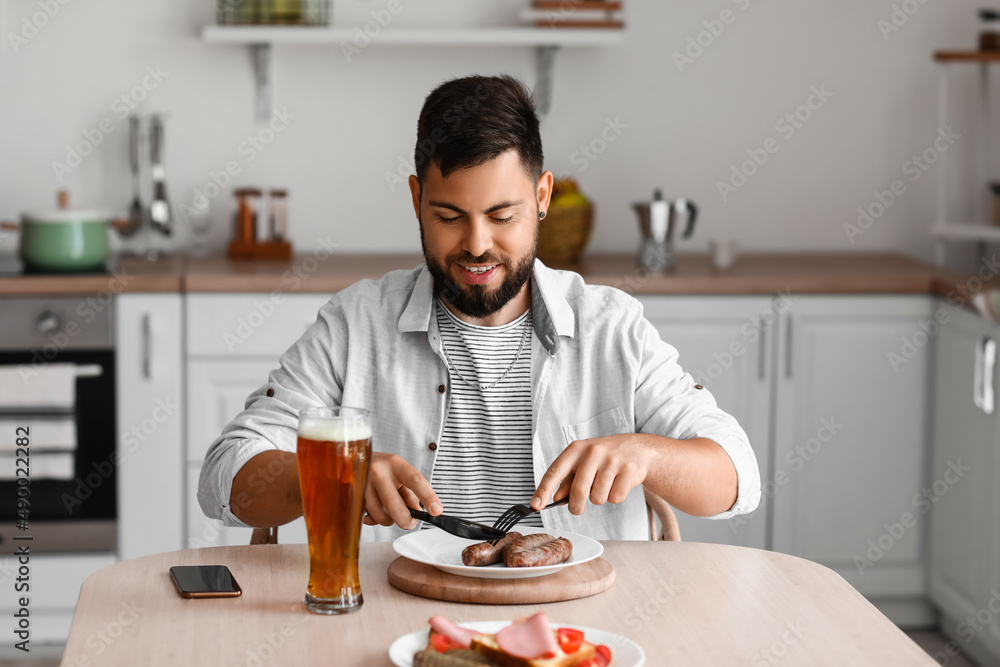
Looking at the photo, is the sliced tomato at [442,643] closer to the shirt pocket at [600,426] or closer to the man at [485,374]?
the man at [485,374]

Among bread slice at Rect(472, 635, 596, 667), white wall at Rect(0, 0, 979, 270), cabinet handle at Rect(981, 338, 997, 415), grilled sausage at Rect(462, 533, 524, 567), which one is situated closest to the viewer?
bread slice at Rect(472, 635, 596, 667)

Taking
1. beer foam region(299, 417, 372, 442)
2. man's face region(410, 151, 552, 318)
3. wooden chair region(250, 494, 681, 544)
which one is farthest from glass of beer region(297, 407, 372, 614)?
man's face region(410, 151, 552, 318)

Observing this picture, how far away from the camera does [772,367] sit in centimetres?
282

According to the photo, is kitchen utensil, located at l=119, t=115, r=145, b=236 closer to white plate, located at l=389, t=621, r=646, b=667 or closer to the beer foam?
the beer foam

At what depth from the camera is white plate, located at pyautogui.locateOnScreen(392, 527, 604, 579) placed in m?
1.12

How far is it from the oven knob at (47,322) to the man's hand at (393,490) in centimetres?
171

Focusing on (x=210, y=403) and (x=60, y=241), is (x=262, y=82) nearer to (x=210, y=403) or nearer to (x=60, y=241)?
(x=60, y=241)

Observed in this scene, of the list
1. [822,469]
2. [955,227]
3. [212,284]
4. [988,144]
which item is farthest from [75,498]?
[988,144]

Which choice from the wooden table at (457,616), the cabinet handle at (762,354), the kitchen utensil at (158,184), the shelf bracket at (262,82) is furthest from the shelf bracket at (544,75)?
the wooden table at (457,616)

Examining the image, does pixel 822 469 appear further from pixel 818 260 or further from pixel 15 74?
pixel 15 74

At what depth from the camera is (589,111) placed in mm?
3301

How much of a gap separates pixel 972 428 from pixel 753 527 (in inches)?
23.6

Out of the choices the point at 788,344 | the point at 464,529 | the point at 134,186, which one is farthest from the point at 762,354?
the point at 134,186

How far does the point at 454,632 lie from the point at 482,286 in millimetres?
726
